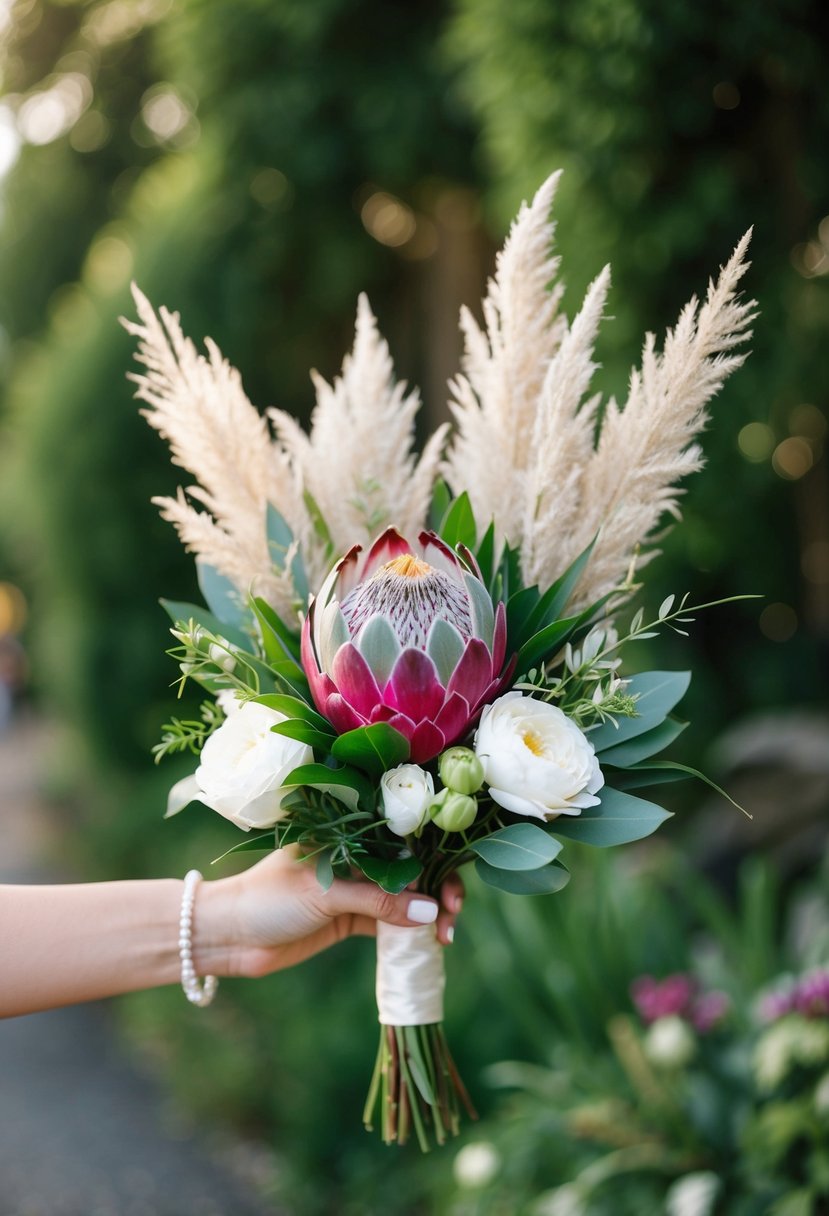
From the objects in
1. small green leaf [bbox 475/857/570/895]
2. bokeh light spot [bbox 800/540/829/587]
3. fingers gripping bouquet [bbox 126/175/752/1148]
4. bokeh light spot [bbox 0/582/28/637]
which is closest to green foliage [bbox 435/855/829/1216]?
fingers gripping bouquet [bbox 126/175/752/1148]

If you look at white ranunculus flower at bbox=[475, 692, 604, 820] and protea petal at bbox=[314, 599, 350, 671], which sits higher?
protea petal at bbox=[314, 599, 350, 671]

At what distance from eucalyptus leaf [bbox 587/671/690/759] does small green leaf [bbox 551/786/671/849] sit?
7cm

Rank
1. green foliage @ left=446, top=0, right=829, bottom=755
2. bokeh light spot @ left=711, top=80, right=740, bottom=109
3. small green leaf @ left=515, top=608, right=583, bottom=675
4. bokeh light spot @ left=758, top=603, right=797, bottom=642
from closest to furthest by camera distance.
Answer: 1. small green leaf @ left=515, top=608, right=583, bottom=675
2. green foliage @ left=446, top=0, right=829, bottom=755
3. bokeh light spot @ left=711, top=80, right=740, bottom=109
4. bokeh light spot @ left=758, top=603, right=797, bottom=642

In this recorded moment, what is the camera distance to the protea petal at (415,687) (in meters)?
1.09

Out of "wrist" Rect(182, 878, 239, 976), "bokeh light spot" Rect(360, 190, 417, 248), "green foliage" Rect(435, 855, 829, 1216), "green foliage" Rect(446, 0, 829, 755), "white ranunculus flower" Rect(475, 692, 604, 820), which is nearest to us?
"white ranunculus flower" Rect(475, 692, 604, 820)

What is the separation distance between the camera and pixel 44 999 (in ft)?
4.58

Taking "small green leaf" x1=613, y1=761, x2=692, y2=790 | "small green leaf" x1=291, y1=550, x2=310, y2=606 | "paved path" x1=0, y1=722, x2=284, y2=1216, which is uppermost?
"small green leaf" x1=291, y1=550, x2=310, y2=606

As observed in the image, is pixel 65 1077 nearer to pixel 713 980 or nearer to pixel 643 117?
pixel 713 980

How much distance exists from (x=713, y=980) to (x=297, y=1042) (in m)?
1.28

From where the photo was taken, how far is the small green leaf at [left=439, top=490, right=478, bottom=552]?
4.26 feet

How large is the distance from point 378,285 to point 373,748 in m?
4.36

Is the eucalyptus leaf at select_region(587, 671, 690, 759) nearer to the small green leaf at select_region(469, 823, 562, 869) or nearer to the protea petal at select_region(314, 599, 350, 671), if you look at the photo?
the small green leaf at select_region(469, 823, 562, 869)

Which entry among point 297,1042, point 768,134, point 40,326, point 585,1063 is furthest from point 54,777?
point 768,134

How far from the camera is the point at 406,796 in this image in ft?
3.62
